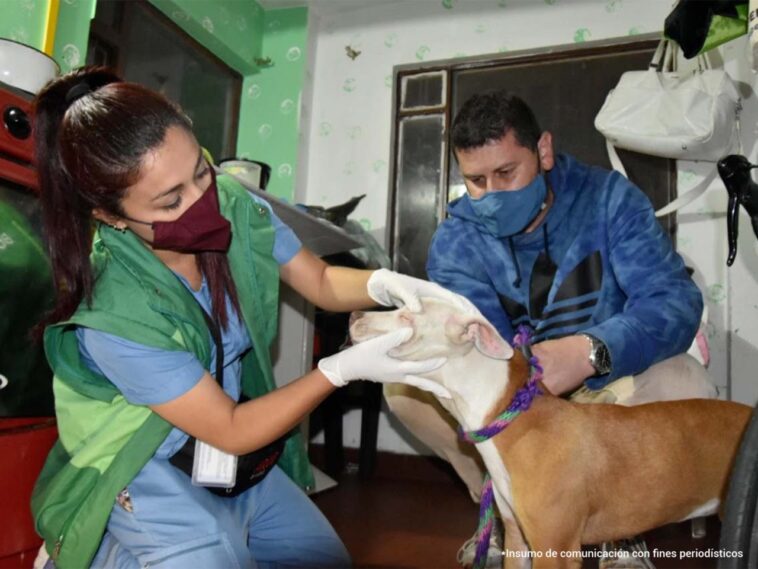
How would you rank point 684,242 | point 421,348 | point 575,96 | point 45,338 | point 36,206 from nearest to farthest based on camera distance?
point 45,338
point 421,348
point 36,206
point 684,242
point 575,96

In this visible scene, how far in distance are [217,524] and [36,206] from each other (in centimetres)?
100

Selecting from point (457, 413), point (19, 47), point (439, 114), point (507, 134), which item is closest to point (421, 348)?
point (457, 413)

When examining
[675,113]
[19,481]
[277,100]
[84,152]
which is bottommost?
[19,481]

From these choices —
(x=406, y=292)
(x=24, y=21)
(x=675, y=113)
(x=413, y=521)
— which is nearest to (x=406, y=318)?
(x=406, y=292)

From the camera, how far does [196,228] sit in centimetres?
133

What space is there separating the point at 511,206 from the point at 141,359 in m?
1.23

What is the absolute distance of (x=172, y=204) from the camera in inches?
51.8

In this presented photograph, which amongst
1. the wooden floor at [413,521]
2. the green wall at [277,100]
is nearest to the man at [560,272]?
the wooden floor at [413,521]

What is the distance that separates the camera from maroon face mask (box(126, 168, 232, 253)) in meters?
1.31

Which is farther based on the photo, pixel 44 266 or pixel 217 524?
pixel 44 266

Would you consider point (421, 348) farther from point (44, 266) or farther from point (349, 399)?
point (349, 399)

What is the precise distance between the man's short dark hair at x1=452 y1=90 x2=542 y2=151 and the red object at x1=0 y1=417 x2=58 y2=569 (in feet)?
5.09

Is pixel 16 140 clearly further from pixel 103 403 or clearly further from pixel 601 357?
pixel 601 357

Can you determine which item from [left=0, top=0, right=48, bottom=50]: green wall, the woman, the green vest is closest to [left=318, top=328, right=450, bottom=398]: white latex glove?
the woman
